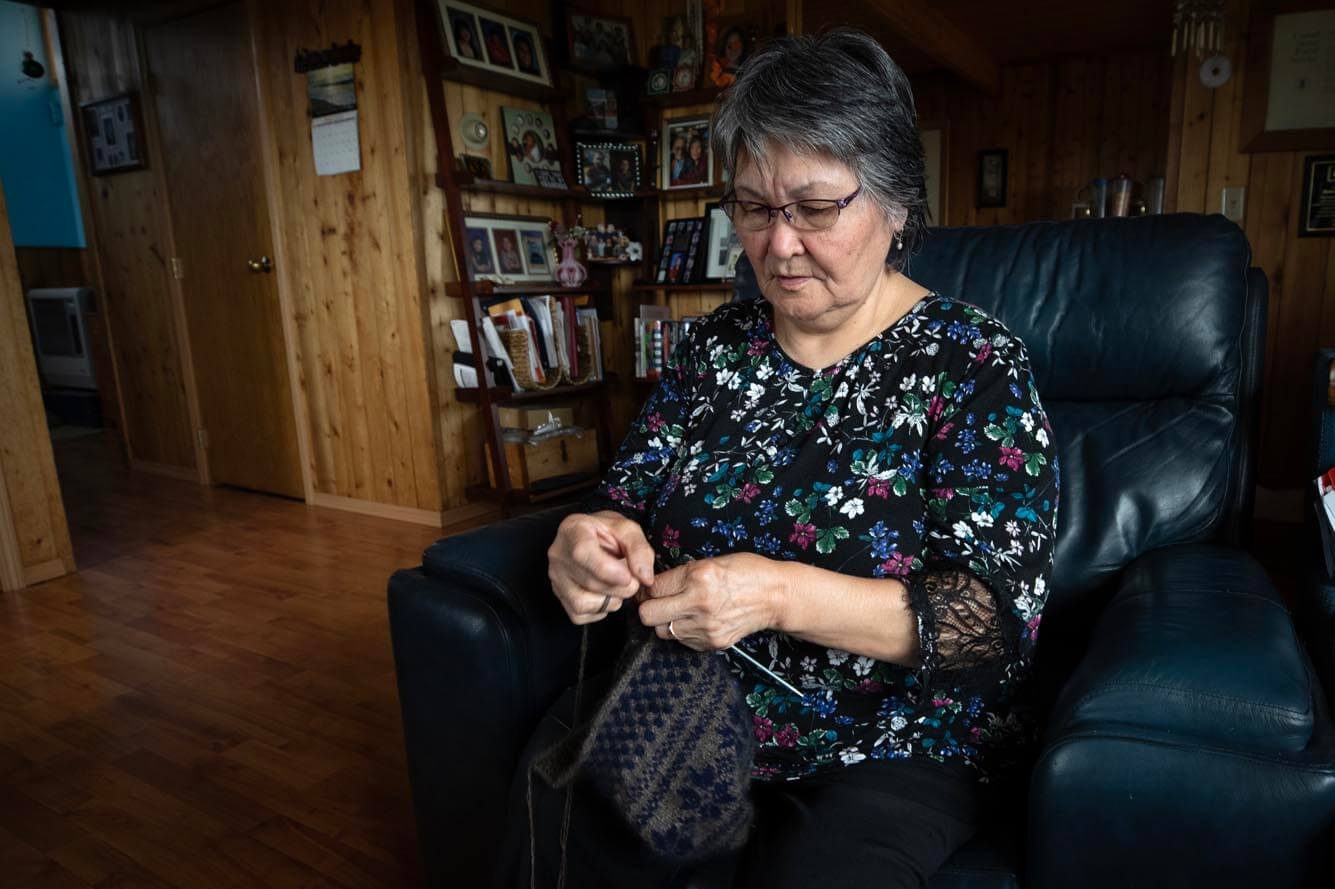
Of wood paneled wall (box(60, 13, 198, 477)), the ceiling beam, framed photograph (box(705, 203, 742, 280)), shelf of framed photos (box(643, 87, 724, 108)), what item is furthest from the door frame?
the ceiling beam

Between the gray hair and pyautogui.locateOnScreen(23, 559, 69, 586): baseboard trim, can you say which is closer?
the gray hair

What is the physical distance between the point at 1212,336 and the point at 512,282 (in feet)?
8.15

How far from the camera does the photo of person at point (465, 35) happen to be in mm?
3037

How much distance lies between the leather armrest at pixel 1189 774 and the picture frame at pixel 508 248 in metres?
2.67

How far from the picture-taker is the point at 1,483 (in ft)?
8.99

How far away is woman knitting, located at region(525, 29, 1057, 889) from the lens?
33.4 inches

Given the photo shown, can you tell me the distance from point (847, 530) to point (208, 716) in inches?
67.6

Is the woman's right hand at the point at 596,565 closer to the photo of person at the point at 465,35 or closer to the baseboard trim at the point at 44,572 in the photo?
the photo of person at the point at 465,35

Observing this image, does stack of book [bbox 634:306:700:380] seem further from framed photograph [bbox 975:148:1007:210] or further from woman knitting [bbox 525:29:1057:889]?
framed photograph [bbox 975:148:1007:210]

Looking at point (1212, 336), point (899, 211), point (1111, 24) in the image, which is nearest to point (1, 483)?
point (899, 211)

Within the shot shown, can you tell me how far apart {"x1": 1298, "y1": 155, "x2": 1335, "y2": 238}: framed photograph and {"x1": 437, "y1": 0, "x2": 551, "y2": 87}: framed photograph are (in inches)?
111

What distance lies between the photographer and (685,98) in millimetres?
3279

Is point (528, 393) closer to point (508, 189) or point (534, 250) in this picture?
point (534, 250)

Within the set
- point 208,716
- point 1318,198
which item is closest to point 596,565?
point 208,716
